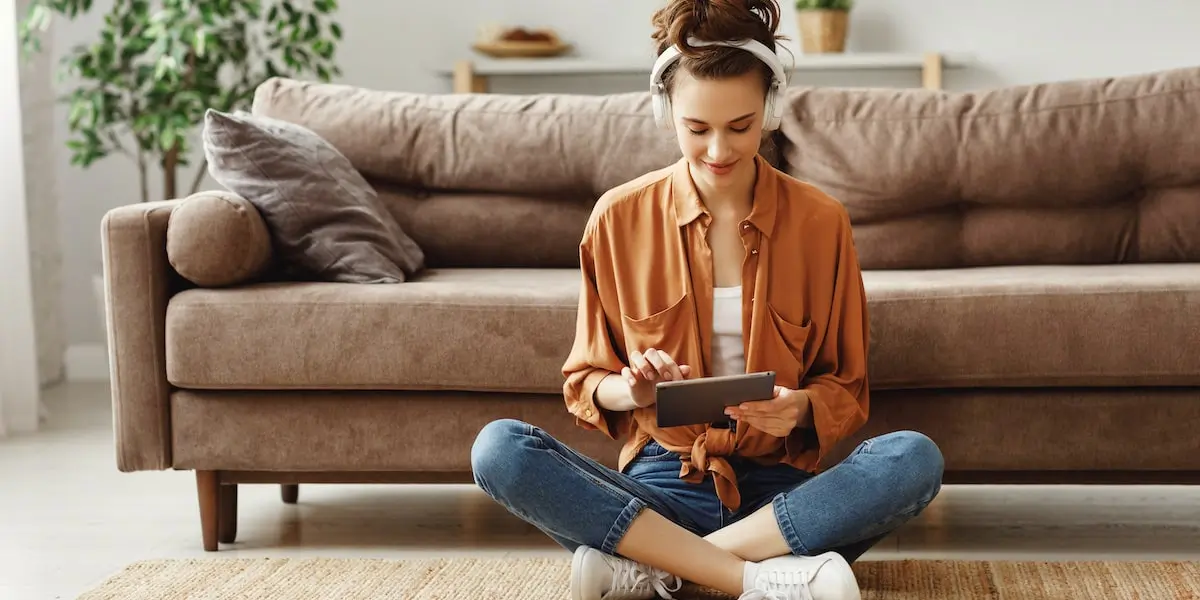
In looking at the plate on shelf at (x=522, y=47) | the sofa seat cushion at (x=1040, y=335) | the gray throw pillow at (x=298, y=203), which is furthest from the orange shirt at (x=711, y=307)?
the plate on shelf at (x=522, y=47)

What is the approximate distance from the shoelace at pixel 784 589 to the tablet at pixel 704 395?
234 millimetres

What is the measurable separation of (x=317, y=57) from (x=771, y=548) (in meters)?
2.98

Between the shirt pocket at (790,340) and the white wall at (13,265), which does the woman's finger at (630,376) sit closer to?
the shirt pocket at (790,340)

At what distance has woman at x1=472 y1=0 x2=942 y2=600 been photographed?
165 cm

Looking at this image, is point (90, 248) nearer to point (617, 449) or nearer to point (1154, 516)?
point (617, 449)

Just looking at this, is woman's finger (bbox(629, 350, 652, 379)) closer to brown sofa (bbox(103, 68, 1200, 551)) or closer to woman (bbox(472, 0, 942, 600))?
woman (bbox(472, 0, 942, 600))

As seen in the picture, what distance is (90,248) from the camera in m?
4.14

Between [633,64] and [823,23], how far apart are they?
1.94 feet

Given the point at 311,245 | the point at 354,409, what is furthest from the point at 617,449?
the point at 311,245

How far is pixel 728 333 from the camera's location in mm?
1756

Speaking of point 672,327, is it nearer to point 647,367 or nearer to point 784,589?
point 647,367

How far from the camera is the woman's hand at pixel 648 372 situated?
63.1 inches

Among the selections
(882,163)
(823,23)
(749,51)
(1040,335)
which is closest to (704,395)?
(749,51)

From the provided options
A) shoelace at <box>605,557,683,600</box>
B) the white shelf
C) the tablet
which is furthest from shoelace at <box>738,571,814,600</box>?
the white shelf
